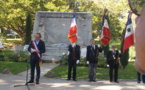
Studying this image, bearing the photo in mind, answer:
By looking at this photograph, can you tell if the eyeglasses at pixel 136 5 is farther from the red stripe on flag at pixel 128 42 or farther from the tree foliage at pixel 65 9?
the tree foliage at pixel 65 9

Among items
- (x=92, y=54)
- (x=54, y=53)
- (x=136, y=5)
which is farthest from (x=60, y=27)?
(x=136, y=5)

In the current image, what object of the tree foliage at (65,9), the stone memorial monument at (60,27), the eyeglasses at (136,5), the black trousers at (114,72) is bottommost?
the black trousers at (114,72)

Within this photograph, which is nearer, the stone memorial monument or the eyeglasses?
the eyeglasses

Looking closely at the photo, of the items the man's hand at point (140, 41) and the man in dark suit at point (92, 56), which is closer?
the man's hand at point (140, 41)

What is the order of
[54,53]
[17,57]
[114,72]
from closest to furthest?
[114,72], [17,57], [54,53]

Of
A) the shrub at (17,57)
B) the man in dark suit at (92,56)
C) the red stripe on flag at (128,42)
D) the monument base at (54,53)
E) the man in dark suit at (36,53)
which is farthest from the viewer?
the monument base at (54,53)

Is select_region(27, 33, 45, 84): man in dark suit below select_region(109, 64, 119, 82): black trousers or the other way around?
the other way around

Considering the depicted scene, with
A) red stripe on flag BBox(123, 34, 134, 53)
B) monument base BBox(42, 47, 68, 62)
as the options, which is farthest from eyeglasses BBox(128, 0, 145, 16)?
monument base BBox(42, 47, 68, 62)

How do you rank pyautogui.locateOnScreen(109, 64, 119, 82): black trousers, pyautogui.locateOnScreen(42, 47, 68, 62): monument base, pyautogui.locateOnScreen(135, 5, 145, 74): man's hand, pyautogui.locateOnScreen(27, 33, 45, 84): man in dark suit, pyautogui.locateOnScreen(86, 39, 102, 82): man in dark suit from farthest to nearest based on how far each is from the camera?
1. pyautogui.locateOnScreen(42, 47, 68, 62): monument base
2. pyautogui.locateOnScreen(86, 39, 102, 82): man in dark suit
3. pyautogui.locateOnScreen(109, 64, 119, 82): black trousers
4. pyautogui.locateOnScreen(27, 33, 45, 84): man in dark suit
5. pyautogui.locateOnScreen(135, 5, 145, 74): man's hand

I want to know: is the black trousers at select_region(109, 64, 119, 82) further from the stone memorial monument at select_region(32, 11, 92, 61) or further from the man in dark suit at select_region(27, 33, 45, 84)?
the stone memorial monument at select_region(32, 11, 92, 61)

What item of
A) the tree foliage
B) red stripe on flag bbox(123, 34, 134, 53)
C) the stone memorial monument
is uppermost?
the tree foliage

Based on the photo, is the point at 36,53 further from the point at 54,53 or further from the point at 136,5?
the point at 136,5

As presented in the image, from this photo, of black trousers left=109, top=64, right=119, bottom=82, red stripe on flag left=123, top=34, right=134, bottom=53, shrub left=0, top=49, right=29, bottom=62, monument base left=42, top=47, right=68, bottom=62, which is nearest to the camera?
red stripe on flag left=123, top=34, right=134, bottom=53

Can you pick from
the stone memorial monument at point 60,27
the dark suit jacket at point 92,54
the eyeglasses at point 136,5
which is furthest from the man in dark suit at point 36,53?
the stone memorial monument at point 60,27
